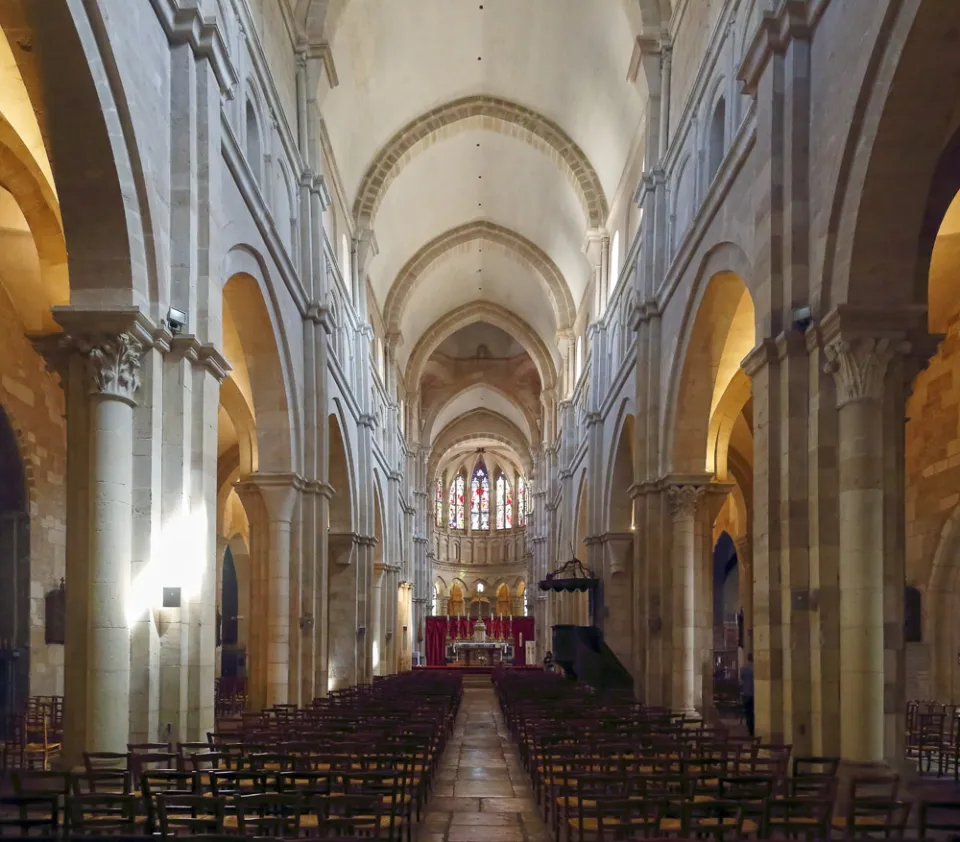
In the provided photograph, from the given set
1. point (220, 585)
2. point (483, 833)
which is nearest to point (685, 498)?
point (483, 833)

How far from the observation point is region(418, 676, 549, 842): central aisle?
1054 centimetres

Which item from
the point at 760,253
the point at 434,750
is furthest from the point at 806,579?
the point at 434,750

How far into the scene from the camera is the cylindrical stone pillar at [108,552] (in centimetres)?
1075

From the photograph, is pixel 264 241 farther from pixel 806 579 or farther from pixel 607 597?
pixel 607 597

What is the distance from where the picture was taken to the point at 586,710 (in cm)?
1595

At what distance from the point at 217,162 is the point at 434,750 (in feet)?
25.3

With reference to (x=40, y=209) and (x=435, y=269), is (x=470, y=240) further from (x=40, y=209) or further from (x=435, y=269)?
(x=40, y=209)

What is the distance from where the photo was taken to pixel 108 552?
10.9 metres

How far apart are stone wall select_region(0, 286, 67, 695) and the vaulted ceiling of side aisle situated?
8.24 metres

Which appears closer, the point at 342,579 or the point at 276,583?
the point at 276,583

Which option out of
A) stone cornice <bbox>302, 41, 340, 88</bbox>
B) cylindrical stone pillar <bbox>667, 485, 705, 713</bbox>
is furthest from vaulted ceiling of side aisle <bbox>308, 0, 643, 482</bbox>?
cylindrical stone pillar <bbox>667, 485, 705, 713</bbox>

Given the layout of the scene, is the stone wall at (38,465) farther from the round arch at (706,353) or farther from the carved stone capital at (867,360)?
A: the carved stone capital at (867,360)

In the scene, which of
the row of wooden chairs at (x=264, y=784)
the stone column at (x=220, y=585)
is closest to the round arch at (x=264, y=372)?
the row of wooden chairs at (x=264, y=784)

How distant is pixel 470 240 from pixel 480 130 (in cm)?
757
